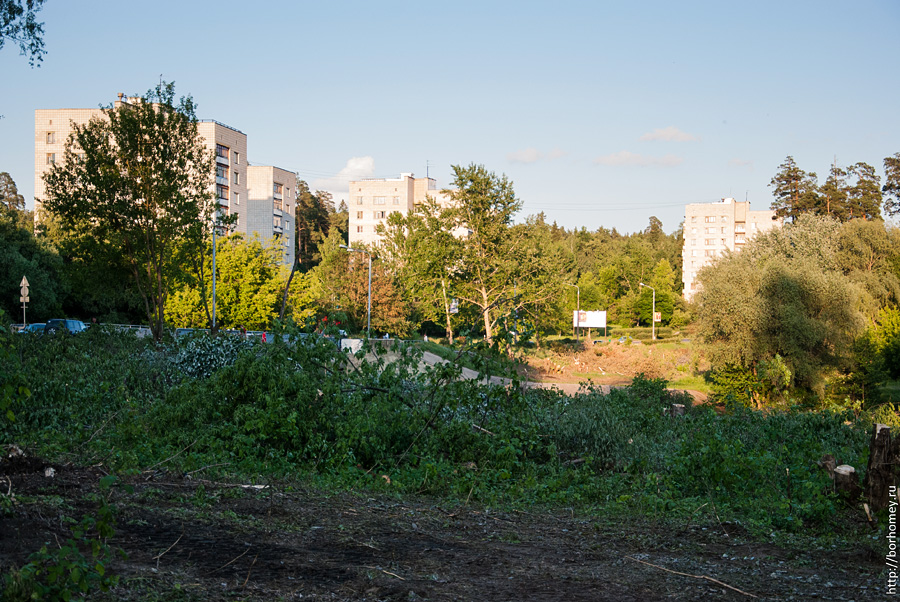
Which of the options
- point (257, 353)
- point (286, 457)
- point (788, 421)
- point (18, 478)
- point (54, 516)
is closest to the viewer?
point (54, 516)

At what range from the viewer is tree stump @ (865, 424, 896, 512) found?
631cm

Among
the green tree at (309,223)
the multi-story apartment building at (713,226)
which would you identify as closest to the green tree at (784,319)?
the green tree at (309,223)

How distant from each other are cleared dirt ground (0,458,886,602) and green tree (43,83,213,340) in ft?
50.8

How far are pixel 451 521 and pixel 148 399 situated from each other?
324 inches

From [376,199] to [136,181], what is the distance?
245 feet

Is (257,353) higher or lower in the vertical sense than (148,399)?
higher

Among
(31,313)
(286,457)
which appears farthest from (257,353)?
(31,313)

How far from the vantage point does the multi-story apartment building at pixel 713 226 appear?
11407cm

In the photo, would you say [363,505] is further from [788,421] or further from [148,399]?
[788,421]

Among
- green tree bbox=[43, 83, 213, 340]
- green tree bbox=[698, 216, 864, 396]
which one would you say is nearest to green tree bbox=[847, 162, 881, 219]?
green tree bbox=[698, 216, 864, 396]

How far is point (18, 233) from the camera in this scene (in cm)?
4800

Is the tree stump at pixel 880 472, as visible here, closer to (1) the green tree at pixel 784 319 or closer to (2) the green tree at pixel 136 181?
(2) the green tree at pixel 136 181

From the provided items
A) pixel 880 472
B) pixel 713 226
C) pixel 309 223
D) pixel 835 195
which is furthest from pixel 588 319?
pixel 880 472

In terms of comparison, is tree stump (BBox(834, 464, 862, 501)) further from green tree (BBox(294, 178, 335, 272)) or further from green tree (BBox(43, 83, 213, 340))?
green tree (BBox(294, 178, 335, 272))
